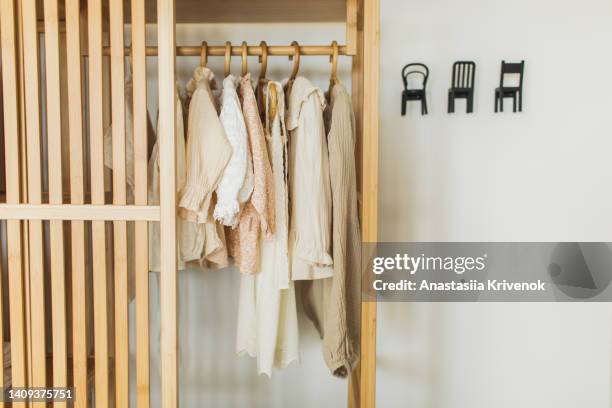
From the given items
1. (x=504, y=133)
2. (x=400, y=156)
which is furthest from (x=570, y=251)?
(x=400, y=156)

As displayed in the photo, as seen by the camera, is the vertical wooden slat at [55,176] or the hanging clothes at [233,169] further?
the hanging clothes at [233,169]

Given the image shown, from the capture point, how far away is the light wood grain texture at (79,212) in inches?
56.0

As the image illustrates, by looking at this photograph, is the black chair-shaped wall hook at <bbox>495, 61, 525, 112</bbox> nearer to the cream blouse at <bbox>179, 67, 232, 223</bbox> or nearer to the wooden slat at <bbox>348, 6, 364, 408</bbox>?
the wooden slat at <bbox>348, 6, 364, 408</bbox>

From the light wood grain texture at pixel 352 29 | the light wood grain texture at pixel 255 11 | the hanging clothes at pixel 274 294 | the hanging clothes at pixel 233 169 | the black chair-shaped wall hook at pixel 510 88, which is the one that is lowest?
the hanging clothes at pixel 274 294

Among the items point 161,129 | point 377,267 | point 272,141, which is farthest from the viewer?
point 377,267

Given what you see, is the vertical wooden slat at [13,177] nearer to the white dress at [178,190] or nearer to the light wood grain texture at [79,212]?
the light wood grain texture at [79,212]

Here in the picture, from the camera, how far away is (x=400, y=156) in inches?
82.4

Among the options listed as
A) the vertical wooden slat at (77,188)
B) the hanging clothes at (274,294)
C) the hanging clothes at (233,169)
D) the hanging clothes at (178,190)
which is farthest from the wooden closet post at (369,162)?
the vertical wooden slat at (77,188)

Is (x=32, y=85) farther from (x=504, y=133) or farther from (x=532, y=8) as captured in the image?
(x=532, y=8)

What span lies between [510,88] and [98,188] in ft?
5.24

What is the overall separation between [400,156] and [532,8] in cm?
81

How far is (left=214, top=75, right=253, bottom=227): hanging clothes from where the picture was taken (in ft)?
4.96

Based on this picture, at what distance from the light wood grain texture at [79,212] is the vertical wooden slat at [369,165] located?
2.07ft

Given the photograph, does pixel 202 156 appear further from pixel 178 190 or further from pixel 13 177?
pixel 13 177
